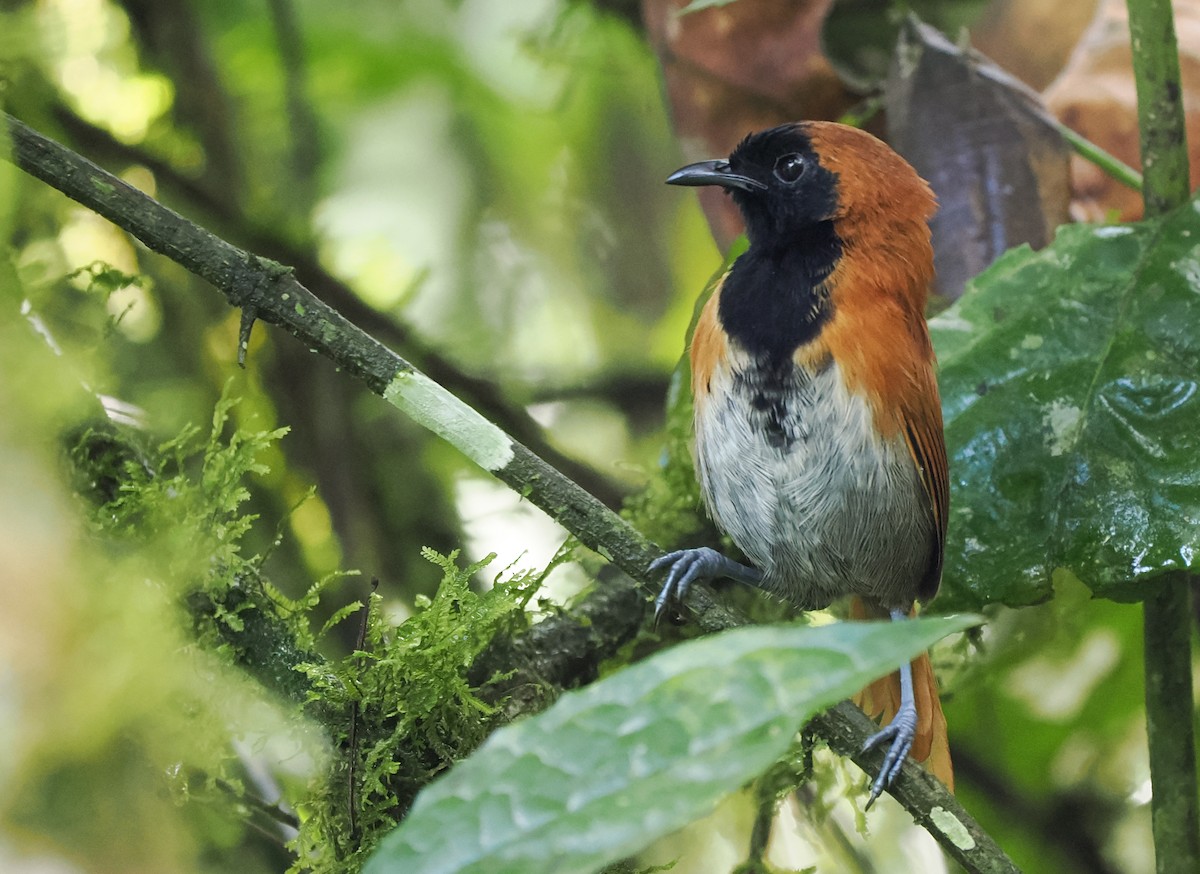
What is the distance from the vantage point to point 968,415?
5.64 ft

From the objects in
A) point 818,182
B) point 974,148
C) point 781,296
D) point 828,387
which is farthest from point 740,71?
point 828,387

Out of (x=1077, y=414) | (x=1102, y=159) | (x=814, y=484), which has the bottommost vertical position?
(x=814, y=484)

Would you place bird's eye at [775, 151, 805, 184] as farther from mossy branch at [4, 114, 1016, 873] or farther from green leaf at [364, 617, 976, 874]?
green leaf at [364, 617, 976, 874]

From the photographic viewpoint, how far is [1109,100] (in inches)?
81.7

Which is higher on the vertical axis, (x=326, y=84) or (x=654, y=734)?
(x=654, y=734)

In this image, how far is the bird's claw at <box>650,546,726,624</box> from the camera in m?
1.34

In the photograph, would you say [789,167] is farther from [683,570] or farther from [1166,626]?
[1166,626]

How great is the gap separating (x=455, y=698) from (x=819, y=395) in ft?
2.07

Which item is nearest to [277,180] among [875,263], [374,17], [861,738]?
[374,17]

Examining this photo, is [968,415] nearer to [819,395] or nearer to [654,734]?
[819,395]

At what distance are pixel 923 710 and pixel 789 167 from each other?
0.81 meters

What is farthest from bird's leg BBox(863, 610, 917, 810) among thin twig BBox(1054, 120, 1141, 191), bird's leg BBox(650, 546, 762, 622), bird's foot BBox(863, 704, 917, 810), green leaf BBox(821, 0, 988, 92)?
green leaf BBox(821, 0, 988, 92)

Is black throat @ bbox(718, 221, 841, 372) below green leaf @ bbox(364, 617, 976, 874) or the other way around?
below

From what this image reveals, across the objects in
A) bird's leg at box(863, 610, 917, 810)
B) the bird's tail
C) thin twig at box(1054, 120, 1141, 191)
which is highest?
thin twig at box(1054, 120, 1141, 191)
